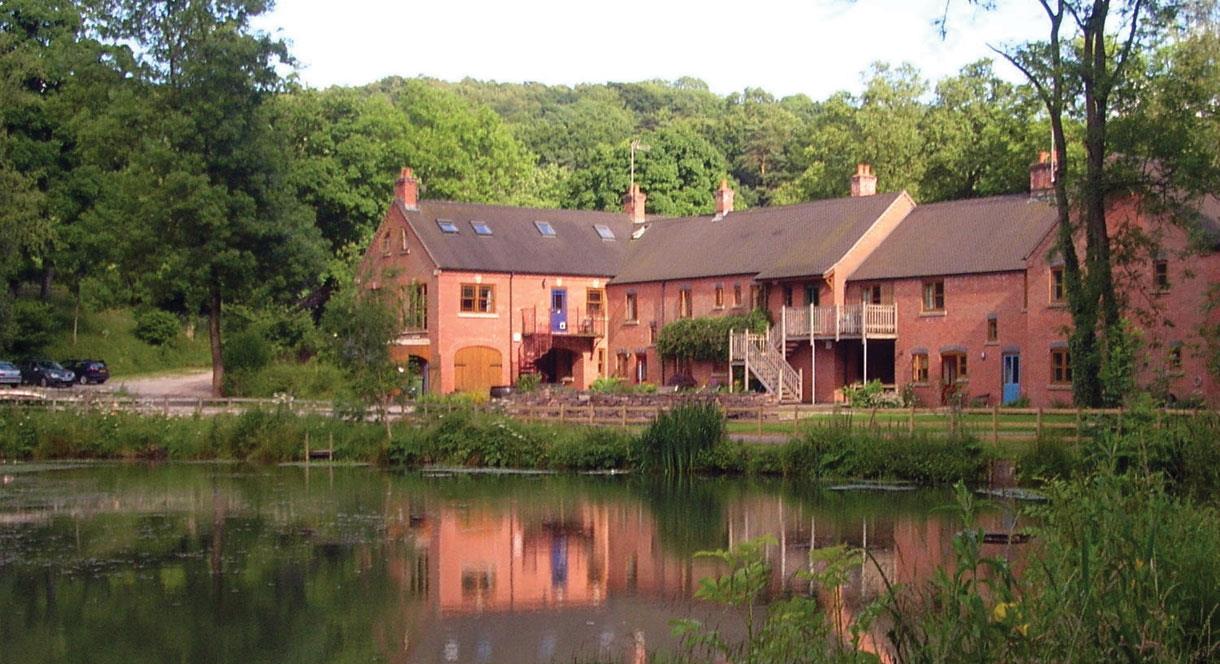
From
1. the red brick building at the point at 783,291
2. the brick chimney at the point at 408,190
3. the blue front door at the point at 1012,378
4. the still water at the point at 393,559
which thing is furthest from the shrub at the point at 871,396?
the brick chimney at the point at 408,190

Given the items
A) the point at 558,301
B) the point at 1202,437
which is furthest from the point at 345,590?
the point at 558,301

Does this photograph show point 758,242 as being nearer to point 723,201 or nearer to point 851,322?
point 723,201

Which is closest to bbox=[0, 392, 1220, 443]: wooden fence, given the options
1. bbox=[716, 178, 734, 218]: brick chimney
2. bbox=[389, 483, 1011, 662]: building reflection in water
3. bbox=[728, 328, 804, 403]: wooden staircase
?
bbox=[389, 483, 1011, 662]: building reflection in water

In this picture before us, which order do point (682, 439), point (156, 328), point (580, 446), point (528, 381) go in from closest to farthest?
point (682, 439) < point (580, 446) < point (528, 381) < point (156, 328)

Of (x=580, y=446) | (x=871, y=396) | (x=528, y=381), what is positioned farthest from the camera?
(x=528, y=381)

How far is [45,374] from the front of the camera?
58.2 metres

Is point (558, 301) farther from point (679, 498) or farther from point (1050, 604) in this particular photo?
point (1050, 604)

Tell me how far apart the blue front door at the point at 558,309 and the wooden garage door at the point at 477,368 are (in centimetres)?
264

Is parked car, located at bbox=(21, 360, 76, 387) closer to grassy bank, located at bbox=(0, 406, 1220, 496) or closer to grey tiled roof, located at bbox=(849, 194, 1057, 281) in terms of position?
grassy bank, located at bbox=(0, 406, 1220, 496)

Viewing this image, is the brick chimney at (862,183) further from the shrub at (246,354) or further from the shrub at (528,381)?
the shrub at (246,354)

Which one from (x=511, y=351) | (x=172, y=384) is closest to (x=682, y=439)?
(x=511, y=351)

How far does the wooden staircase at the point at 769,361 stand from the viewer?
4912 cm

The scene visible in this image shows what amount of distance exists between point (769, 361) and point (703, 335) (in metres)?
3.80

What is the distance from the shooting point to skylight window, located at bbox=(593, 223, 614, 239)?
6079cm
